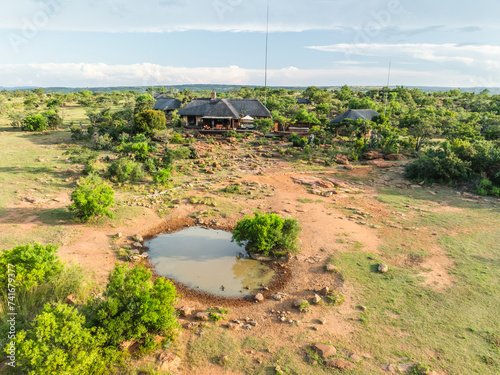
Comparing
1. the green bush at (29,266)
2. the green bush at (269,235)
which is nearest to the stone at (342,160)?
the green bush at (269,235)

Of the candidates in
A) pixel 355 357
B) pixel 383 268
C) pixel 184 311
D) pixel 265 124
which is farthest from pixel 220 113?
pixel 355 357

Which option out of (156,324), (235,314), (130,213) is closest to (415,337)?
(235,314)

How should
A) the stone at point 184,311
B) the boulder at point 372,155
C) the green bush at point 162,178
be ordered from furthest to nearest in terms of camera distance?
1. the boulder at point 372,155
2. the green bush at point 162,178
3. the stone at point 184,311

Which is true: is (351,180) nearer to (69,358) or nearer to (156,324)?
(156,324)

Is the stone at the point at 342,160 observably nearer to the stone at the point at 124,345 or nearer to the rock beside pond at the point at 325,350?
the rock beside pond at the point at 325,350

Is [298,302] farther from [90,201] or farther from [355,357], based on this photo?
[90,201]
